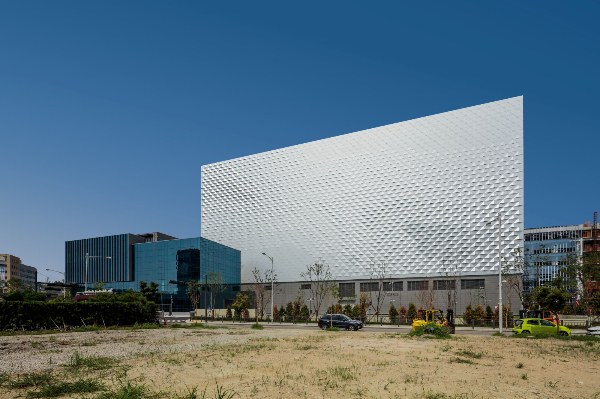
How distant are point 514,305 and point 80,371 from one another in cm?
6927

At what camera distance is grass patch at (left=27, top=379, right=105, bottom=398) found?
41.2 feet

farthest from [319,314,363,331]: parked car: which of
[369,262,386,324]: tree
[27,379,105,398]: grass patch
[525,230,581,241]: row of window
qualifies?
[525,230,581,241]: row of window

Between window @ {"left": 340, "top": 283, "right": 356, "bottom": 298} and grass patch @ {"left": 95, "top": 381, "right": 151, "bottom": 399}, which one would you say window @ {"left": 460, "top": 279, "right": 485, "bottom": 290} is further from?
grass patch @ {"left": 95, "top": 381, "right": 151, "bottom": 399}

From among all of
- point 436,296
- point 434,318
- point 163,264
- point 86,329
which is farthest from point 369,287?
point 86,329

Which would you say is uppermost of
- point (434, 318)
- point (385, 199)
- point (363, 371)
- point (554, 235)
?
point (385, 199)

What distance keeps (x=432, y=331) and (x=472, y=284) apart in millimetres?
47727

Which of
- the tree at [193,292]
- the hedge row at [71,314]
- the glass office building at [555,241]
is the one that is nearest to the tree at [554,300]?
the hedge row at [71,314]

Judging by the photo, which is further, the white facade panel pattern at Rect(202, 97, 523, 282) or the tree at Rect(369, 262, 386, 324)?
the tree at Rect(369, 262, 386, 324)

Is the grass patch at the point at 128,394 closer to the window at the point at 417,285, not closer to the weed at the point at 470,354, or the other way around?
the weed at the point at 470,354

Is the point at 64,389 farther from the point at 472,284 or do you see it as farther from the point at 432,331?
the point at 472,284

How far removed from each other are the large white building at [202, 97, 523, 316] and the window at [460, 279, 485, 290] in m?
1.32

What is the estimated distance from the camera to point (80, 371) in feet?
54.6

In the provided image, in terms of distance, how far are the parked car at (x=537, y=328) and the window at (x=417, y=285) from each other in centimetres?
4342

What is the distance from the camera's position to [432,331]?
33.6 meters
